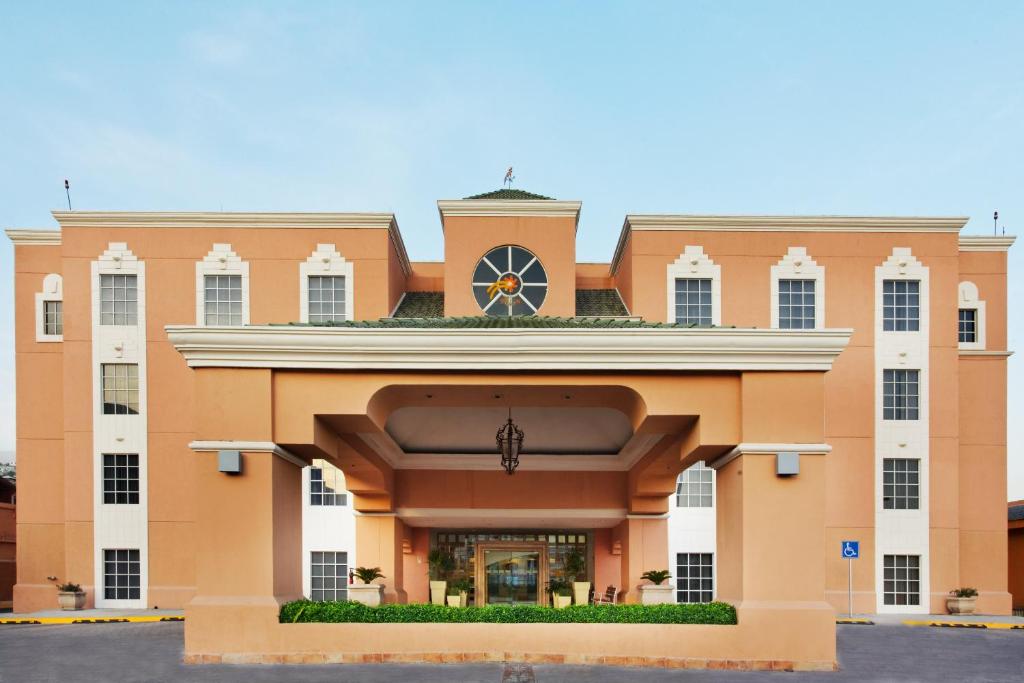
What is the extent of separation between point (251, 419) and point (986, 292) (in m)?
23.4

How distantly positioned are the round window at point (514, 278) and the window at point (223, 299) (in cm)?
736

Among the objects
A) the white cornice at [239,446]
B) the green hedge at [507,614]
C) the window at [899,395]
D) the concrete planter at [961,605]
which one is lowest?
the concrete planter at [961,605]

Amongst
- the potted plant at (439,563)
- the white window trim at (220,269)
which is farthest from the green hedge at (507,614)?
the white window trim at (220,269)

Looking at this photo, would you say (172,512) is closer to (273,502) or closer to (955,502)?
(273,502)

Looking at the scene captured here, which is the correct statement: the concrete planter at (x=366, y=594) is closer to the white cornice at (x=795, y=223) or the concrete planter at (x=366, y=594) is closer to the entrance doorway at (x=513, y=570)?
the entrance doorway at (x=513, y=570)

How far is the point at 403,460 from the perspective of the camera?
808 inches

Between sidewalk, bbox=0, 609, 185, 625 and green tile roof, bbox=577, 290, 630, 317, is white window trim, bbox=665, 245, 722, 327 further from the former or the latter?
sidewalk, bbox=0, 609, 185, 625

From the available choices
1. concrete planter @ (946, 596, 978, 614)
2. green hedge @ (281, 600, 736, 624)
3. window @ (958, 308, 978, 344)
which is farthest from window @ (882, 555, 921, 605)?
green hedge @ (281, 600, 736, 624)

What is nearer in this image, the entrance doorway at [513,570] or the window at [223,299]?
the window at [223,299]

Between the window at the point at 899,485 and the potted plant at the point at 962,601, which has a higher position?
the window at the point at 899,485

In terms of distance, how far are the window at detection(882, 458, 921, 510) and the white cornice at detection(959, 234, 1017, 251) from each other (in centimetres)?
722

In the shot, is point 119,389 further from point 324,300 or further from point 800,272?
point 800,272

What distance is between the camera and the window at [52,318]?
2439 cm

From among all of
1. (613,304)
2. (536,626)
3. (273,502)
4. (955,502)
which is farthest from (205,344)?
(955,502)
